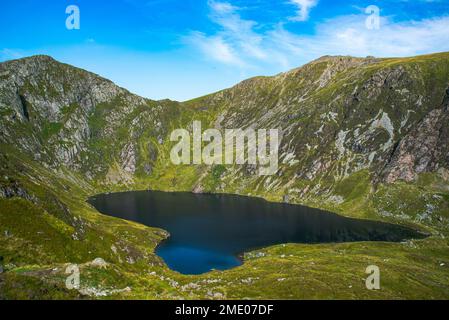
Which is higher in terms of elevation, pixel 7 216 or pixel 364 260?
pixel 7 216

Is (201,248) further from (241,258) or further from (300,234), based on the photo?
(300,234)

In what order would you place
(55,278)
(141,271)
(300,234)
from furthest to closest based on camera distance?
(300,234), (141,271), (55,278)

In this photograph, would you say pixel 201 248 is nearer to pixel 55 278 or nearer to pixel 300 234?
pixel 300 234

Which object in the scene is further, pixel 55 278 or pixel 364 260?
pixel 364 260
